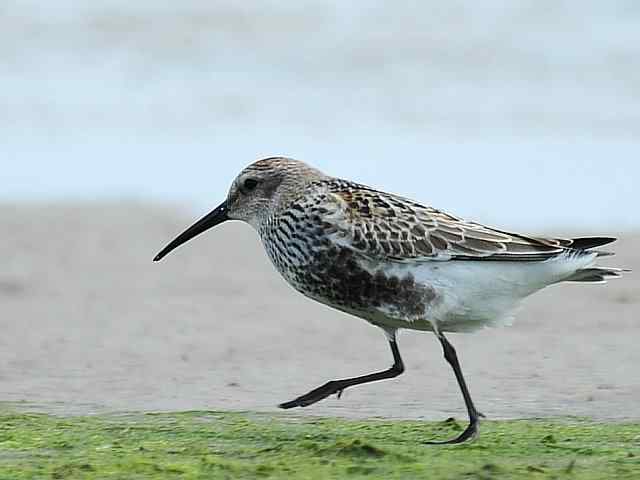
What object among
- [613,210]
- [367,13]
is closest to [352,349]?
[613,210]

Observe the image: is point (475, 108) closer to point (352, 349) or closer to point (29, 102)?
point (29, 102)

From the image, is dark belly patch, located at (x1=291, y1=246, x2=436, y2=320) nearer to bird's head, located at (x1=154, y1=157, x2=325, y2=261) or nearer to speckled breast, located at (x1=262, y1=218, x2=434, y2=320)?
speckled breast, located at (x1=262, y1=218, x2=434, y2=320)

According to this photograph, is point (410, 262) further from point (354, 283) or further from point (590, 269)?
point (590, 269)

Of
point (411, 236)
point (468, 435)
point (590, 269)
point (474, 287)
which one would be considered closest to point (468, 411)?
point (468, 435)

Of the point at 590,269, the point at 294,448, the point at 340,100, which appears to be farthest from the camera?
the point at 340,100

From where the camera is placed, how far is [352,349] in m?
8.16

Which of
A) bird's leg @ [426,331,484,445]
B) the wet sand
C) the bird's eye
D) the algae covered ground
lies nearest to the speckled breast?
bird's leg @ [426,331,484,445]

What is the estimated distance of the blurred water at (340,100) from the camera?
11695 millimetres

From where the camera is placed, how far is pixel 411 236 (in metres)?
5.84

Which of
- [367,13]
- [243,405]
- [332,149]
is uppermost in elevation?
[367,13]

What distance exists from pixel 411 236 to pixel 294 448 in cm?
110

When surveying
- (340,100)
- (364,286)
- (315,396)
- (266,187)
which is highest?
(340,100)

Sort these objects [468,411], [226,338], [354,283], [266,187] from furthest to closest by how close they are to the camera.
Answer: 1. [226,338]
2. [266,187]
3. [354,283]
4. [468,411]

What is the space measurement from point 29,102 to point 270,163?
812cm
